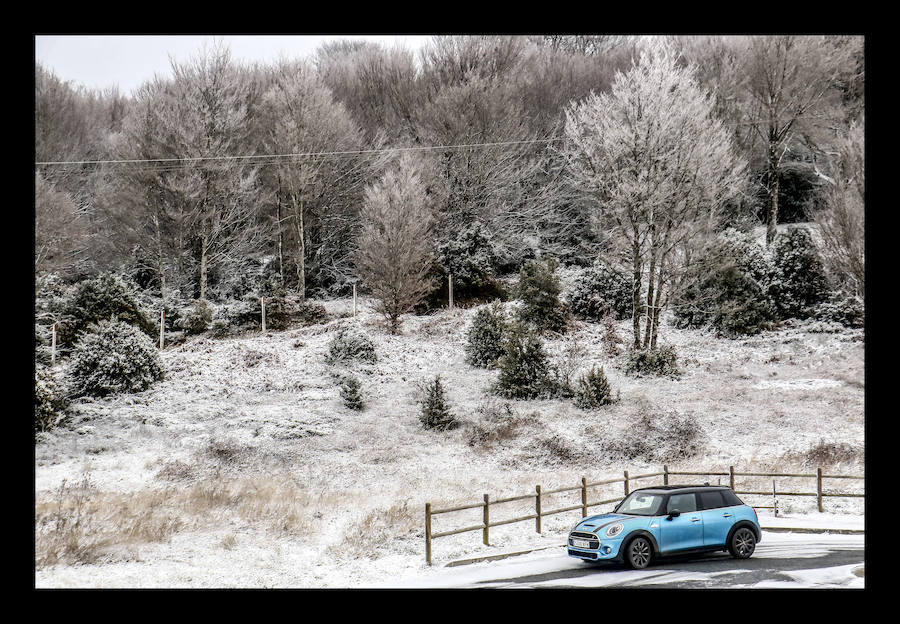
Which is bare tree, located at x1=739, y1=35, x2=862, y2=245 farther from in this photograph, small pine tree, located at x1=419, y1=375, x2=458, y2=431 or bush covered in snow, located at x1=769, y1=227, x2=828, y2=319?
small pine tree, located at x1=419, y1=375, x2=458, y2=431

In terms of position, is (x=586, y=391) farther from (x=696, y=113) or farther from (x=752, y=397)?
(x=696, y=113)

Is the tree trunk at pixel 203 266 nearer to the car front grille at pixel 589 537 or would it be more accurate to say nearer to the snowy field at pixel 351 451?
the snowy field at pixel 351 451

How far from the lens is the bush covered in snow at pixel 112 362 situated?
18500 millimetres

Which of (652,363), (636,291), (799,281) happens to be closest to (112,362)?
(652,363)

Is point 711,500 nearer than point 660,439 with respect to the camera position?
Yes

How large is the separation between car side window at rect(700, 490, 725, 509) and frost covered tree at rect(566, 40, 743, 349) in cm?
1200

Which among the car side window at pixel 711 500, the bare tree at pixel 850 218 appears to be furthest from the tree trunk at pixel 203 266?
the bare tree at pixel 850 218

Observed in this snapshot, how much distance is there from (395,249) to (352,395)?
8.62 m

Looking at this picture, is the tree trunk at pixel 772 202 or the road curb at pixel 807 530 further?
the tree trunk at pixel 772 202

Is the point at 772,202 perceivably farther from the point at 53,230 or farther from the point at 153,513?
the point at 53,230

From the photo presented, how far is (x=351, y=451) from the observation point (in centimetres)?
1689

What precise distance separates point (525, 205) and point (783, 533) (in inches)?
972

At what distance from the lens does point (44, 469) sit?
1470 centimetres
